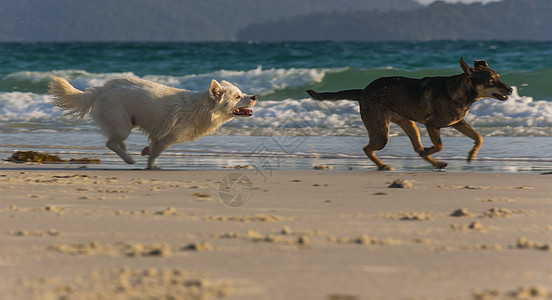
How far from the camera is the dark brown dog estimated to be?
7008mm

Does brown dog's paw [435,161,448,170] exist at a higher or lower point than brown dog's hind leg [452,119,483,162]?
lower

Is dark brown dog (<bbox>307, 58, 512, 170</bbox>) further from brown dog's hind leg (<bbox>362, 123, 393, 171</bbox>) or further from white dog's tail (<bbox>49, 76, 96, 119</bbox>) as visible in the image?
white dog's tail (<bbox>49, 76, 96, 119</bbox>)

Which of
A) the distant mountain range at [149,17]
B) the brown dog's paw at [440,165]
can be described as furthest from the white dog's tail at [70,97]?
the brown dog's paw at [440,165]

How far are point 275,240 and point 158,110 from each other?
4134 millimetres

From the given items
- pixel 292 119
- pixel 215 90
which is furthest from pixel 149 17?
pixel 215 90

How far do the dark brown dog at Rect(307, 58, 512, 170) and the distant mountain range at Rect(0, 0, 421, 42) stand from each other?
4731 millimetres

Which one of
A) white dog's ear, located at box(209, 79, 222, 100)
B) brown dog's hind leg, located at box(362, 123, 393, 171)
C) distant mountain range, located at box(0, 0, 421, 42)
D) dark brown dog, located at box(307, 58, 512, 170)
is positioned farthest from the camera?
distant mountain range, located at box(0, 0, 421, 42)

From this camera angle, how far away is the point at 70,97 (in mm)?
7723

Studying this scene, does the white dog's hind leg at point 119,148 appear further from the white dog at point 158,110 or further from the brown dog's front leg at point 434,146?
the brown dog's front leg at point 434,146

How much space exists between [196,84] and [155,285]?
18.7m

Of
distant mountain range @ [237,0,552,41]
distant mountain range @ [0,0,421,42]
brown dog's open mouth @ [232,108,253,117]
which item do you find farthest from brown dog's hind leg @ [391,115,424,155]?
distant mountain range @ [237,0,552,41]

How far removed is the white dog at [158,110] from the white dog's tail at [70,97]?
0.05ft

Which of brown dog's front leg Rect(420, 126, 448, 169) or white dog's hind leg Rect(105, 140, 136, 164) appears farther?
white dog's hind leg Rect(105, 140, 136, 164)

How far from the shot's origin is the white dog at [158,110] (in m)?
7.38
